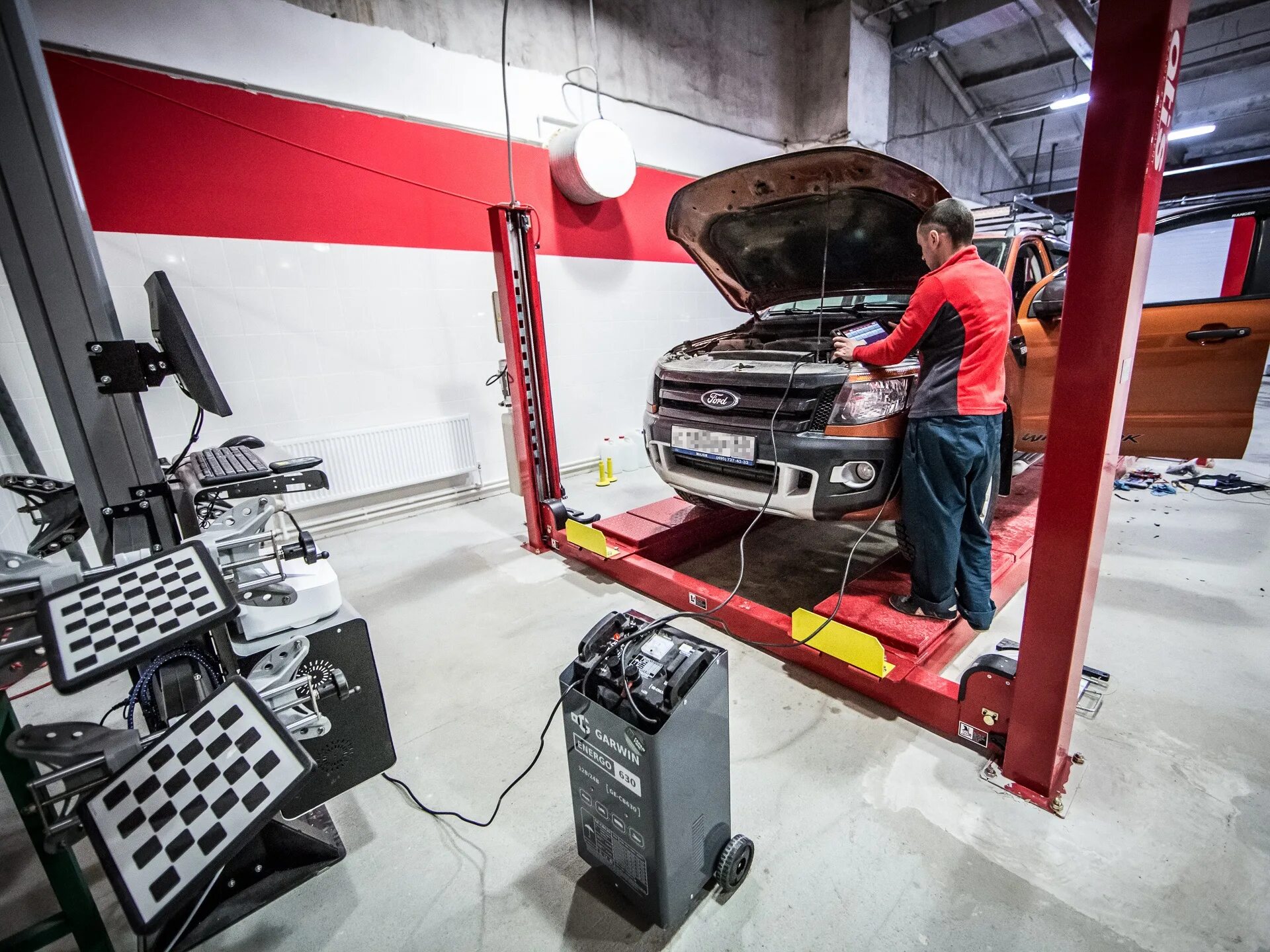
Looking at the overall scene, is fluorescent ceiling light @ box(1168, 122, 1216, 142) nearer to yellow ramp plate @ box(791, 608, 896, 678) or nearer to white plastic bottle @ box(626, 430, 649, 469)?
white plastic bottle @ box(626, 430, 649, 469)

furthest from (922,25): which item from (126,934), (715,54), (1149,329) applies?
(126,934)

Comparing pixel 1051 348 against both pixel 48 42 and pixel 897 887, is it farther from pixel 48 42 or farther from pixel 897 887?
pixel 48 42

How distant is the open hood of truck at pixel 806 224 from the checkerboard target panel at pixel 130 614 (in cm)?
255

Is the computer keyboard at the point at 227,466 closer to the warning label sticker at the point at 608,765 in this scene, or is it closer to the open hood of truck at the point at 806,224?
the warning label sticker at the point at 608,765

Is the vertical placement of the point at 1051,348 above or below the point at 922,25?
below

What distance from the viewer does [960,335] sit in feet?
6.73

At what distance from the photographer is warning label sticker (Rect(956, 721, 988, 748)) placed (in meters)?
1.76

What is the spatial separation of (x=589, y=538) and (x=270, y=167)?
128 inches

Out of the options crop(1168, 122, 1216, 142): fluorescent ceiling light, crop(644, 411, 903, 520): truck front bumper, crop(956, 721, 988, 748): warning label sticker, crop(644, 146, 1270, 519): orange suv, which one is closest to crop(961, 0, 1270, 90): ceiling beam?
crop(1168, 122, 1216, 142): fluorescent ceiling light

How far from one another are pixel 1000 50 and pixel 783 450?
32.8ft

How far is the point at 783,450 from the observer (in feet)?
7.64

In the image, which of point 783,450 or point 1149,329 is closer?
point 783,450

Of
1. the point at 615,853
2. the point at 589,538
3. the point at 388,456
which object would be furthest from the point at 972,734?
the point at 388,456

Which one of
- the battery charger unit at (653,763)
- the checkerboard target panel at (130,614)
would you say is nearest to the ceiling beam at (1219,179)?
the battery charger unit at (653,763)
